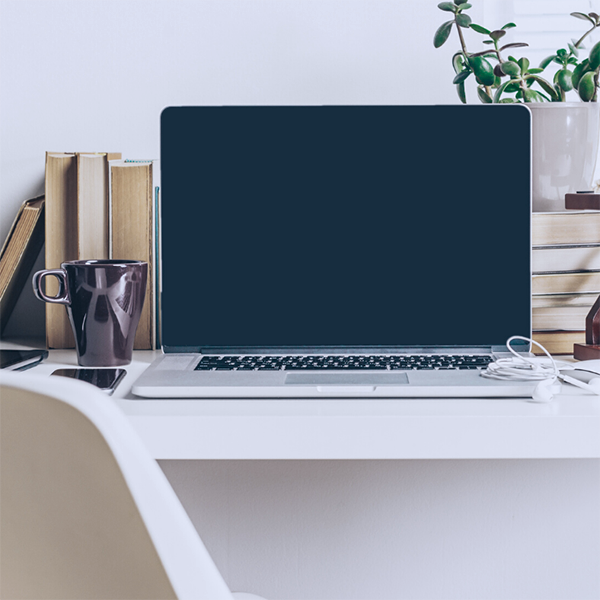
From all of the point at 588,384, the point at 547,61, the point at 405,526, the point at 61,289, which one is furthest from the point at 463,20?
the point at 405,526

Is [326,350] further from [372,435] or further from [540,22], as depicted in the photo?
[540,22]

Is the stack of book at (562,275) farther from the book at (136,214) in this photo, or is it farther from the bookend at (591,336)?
the book at (136,214)

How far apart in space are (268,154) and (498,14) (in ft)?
1.91

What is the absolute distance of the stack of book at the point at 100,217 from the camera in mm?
952

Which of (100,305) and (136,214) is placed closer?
(100,305)

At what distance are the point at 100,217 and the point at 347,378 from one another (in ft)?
1.52

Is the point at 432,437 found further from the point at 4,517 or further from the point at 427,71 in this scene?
the point at 427,71

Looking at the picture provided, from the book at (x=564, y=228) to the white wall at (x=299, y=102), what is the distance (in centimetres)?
33

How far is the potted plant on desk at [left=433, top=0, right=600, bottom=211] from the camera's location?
969 mm

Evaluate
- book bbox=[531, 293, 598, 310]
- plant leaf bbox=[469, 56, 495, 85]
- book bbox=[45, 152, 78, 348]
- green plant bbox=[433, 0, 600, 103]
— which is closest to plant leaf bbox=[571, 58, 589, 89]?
green plant bbox=[433, 0, 600, 103]

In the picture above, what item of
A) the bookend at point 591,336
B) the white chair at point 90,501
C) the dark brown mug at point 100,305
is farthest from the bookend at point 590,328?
the white chair at point 90,501

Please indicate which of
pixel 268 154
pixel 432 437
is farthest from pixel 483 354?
pixel 268 154

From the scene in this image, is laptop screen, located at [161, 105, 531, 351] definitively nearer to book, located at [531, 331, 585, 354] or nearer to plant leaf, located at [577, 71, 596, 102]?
book, located at [531, 331, 585, 354]

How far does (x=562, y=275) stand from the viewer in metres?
0.90
